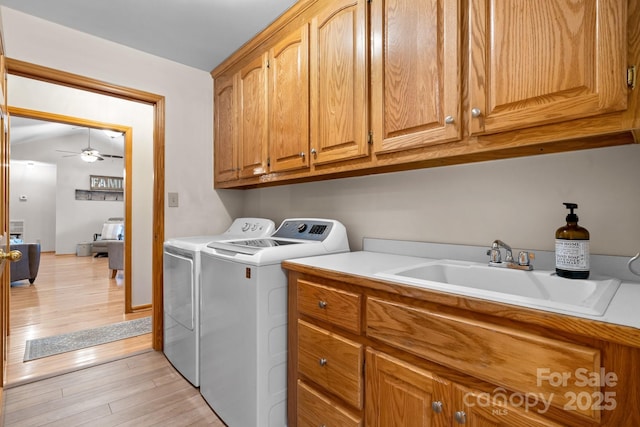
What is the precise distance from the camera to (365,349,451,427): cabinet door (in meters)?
0.93

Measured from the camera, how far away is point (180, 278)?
208 cm

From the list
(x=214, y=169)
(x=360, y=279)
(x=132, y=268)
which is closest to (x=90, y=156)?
(x=132, y=268)

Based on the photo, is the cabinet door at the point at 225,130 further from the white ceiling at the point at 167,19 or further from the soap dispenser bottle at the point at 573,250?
the soap dispenser bottle at the point at 573,250

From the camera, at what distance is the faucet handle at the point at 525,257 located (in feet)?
3.87

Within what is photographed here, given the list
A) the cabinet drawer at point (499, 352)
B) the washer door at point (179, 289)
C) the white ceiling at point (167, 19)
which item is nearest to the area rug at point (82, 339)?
the washer door at point (179, 289)

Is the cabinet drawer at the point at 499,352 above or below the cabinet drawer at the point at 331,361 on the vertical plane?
above

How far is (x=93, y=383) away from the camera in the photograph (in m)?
2.04

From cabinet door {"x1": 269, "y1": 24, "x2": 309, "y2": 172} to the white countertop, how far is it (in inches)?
24.4

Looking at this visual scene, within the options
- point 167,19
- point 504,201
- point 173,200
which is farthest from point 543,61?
point 173,200

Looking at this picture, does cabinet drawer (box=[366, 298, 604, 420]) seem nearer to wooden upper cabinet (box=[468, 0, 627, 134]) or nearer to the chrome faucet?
the chrome faucet

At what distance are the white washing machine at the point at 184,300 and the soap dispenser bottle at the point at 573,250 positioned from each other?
1.75 m

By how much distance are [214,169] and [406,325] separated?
2.20 metres

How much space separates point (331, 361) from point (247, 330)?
0.45 meters

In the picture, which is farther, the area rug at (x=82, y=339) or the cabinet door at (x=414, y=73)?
the area rug at (x=82, y=339)
